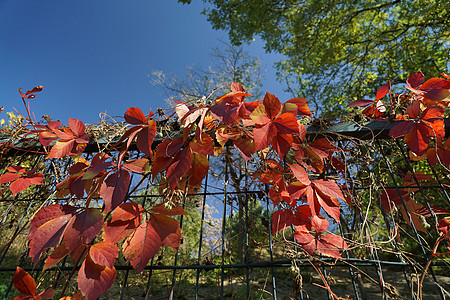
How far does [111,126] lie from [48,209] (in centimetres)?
50

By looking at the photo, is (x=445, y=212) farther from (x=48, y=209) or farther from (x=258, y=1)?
(x=258, y=1)

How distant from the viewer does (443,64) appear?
4203 mm

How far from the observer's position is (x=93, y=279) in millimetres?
641

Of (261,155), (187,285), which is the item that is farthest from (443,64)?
(187,285)

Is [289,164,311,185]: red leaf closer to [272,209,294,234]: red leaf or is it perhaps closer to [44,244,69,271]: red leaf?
[272,209,294,234]: red leaf

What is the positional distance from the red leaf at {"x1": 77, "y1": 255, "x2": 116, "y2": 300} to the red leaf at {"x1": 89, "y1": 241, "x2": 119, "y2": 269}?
0.09 feet

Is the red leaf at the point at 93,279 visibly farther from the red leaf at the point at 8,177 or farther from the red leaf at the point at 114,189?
the red leaf at the point at 8,177

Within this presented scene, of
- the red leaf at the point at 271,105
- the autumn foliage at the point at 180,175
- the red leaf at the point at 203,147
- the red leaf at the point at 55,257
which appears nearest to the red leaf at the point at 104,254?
the autumn foliage at the point at 180,175

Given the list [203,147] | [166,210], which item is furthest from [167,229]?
[203,147]

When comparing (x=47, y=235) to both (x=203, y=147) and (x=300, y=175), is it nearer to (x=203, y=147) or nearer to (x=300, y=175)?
(x=203, y=147)

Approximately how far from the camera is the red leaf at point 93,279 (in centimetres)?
62

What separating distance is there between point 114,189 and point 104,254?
0.66ft

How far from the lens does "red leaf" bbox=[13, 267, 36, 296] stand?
73cm

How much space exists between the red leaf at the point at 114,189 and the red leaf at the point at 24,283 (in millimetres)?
433
